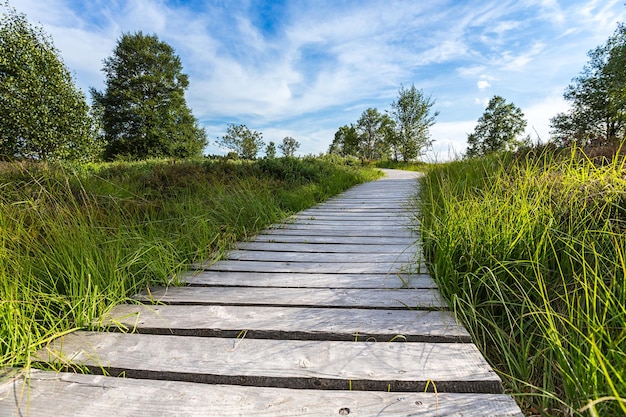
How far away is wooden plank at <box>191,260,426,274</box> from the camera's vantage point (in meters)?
1.96

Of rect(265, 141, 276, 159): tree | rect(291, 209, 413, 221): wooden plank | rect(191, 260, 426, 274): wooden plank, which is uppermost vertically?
rect(265, 141, 276, 159): tree

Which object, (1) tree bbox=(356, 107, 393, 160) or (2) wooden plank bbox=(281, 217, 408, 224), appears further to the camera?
(1) tree bbox=(356, 107, 393, 160)

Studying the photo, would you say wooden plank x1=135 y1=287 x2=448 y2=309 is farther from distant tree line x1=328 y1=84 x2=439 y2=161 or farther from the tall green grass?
distant tree line x1=328 y1=84 x2=439 y2=161

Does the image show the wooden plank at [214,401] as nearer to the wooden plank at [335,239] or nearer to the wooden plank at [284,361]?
the wooden plank at [284,361]

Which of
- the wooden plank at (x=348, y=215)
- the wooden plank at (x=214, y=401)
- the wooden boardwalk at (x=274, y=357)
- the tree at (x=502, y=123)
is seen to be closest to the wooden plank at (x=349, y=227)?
the wooden plank at (x=348, y=215)

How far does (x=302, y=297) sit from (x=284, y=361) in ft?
1.74

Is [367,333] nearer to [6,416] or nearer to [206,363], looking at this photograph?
[206,363]

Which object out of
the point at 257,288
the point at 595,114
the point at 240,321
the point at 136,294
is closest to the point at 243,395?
the point at 240,321

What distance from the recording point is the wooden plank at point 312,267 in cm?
196

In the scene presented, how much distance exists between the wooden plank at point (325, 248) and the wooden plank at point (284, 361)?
1281 millimetres

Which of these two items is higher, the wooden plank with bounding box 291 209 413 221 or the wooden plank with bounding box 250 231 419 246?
the wooden plank with bounding box 291 209 413 221

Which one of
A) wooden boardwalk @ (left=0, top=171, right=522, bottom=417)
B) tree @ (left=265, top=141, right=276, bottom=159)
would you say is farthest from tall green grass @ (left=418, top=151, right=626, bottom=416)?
tree @ (left=265, top=141, right=276, bottom=159)

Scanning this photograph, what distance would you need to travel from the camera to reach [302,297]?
1.57 meters

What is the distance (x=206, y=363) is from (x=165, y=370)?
0.14m
